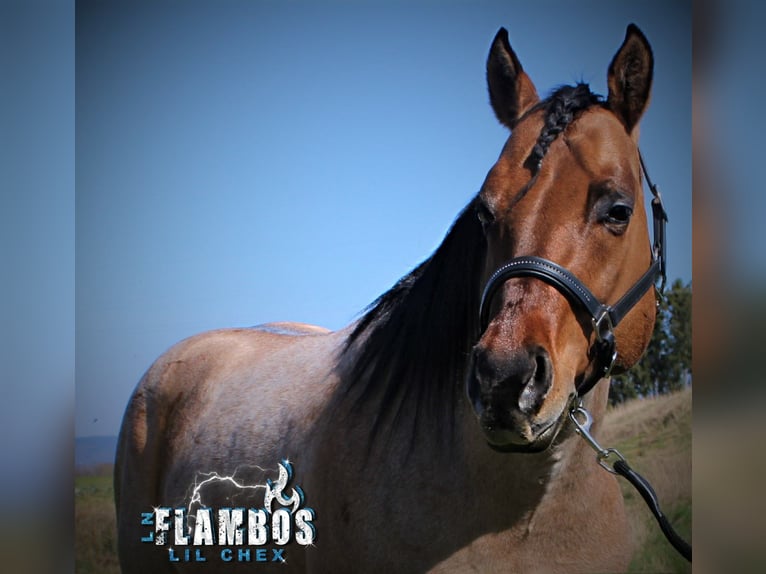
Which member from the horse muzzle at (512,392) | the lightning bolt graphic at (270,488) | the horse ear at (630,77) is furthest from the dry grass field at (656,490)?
the horse ear at (630,77)

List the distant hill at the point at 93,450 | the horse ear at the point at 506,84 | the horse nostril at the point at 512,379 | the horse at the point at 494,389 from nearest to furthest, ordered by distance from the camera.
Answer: the horse nostril at the point at 512,379
the horse at the point at 494,389
the horse ear at the point at 506,84
the distant hill at the point at 93,450

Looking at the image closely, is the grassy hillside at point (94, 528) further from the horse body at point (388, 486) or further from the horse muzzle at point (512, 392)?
the horse muzzle at point (512, 392)

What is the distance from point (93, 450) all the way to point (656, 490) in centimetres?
278

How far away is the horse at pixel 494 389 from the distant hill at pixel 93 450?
0.47 metres

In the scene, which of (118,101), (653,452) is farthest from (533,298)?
(118,101)

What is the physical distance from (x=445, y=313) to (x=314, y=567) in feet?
3.59

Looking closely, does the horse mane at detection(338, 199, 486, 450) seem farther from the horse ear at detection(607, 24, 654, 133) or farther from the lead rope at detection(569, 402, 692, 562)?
the horse ear at detection(607, 24, 654, 133)

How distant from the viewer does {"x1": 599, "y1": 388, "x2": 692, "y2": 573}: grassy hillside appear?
3.09m

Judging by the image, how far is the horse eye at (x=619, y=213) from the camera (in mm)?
2037

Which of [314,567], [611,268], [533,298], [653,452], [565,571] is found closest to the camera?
[533,298]

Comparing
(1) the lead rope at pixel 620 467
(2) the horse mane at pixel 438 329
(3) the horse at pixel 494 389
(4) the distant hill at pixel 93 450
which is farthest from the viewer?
(4) the distant hill at pixel 93 450

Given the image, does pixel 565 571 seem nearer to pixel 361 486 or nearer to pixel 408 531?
pixel 408 531

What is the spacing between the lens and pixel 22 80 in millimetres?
2844

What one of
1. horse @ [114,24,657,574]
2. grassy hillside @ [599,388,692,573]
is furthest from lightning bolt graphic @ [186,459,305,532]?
grassy hillside @ [599,388,692,573]
